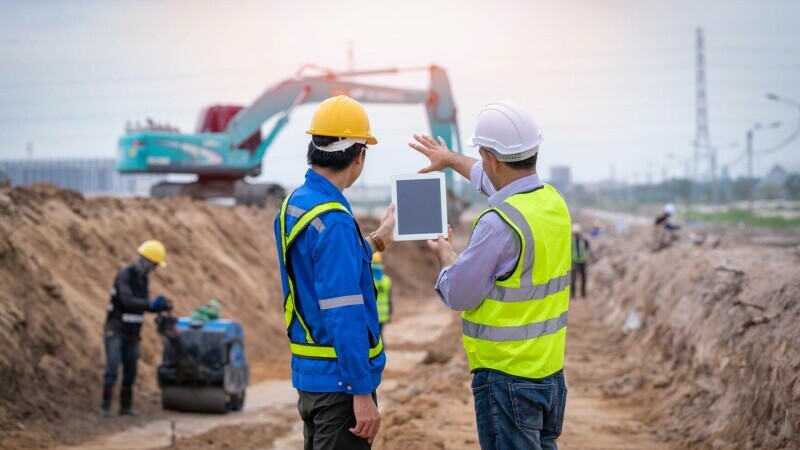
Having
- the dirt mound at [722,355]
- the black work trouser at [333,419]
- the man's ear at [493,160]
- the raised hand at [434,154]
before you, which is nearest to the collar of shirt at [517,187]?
the man's ear at [493,160]

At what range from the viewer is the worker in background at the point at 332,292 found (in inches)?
174

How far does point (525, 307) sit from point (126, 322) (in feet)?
27.4

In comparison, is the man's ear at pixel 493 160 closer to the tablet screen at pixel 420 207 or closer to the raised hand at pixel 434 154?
the tablet screen at pixel 420 207

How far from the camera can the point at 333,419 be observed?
448cm

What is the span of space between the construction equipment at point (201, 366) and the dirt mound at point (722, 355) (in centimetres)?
475

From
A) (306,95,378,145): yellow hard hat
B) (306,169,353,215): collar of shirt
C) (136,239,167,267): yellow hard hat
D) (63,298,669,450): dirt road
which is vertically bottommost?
(63,298,669,450): dirt road

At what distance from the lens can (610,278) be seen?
26.0m

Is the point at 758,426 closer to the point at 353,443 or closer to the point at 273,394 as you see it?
the point at 353,443

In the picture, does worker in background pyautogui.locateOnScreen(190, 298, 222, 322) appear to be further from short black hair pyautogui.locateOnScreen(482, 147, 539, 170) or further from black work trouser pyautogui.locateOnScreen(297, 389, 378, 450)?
short black hair pyautogui.locateOnScreen(482, 147, 539, 170)

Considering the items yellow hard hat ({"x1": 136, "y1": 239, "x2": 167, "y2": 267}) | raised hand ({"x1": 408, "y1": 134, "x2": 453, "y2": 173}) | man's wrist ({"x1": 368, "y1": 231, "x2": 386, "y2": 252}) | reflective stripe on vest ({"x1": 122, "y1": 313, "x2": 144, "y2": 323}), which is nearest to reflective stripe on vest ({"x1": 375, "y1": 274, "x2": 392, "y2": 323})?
yellow hard hat ({"x1": 136, "y1": 239, "x2": 167, "y2": 267})

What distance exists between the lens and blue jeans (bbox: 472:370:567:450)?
443 centimetres

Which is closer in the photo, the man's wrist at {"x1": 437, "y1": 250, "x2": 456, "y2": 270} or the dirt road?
the man's wrist at {"x1": 437, "y1": 250, "x2": 456, "y2": 270}

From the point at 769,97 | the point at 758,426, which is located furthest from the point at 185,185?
the point at 758,426

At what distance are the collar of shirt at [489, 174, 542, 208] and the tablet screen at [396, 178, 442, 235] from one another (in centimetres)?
31
